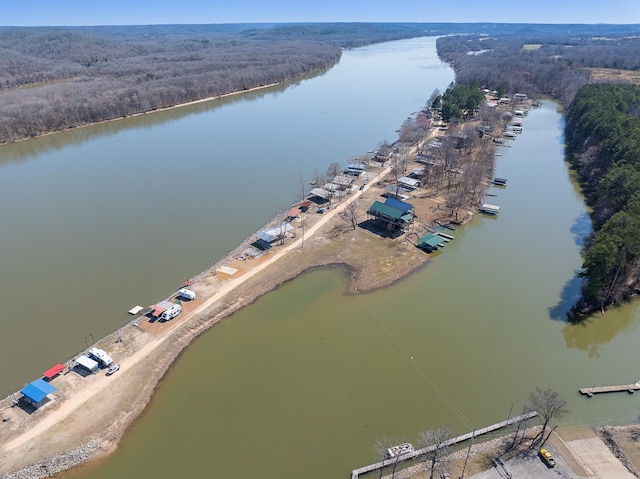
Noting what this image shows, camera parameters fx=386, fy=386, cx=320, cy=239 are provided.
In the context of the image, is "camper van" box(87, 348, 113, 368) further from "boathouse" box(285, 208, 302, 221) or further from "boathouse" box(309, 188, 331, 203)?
"boathouse" box(309, 188, 331, 203)

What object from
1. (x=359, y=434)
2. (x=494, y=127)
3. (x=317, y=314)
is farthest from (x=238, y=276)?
(x=494, y=127)

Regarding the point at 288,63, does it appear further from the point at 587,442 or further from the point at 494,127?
the point at 587,442

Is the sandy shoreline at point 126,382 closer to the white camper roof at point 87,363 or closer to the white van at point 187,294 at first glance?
the white camper roof at point 87,363

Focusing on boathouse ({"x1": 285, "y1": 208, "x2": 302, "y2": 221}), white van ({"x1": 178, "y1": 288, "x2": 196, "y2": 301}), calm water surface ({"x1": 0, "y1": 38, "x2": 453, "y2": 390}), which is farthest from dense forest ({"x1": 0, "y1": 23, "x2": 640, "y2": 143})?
white van ({"x1": 178, "y1": 288, "x2": 196, "y2": 301})

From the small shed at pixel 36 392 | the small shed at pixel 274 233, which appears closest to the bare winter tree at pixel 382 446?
the small shed at pixel 36 392

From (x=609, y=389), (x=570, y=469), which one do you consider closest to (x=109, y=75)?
(x=609, y=389)

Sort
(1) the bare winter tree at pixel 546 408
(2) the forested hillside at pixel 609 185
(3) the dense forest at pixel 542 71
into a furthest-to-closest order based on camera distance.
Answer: (3) the dense forest at pixel 542 71 → (2) the forested hillside at pixel 609 185 → (1) the bare winter tree at pixel 546 408

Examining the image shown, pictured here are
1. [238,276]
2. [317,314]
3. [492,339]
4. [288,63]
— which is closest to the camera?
[492,339]

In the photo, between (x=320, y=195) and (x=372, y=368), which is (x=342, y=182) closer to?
(x=320, y=195)
